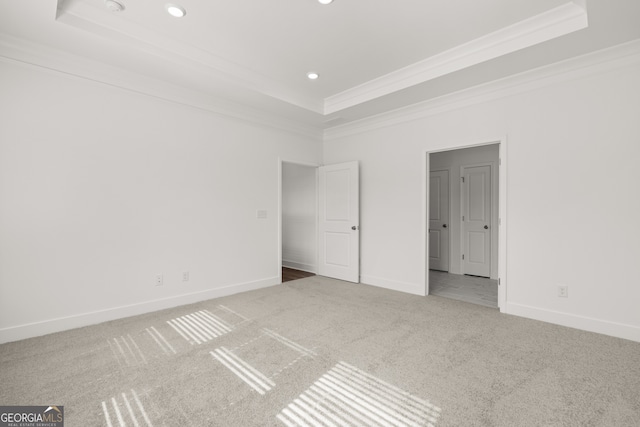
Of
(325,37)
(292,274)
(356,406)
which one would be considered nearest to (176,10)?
(325,37)

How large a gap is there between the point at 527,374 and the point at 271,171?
3820 millimetres

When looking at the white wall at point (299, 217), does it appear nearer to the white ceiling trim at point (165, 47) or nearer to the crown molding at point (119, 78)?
the crown molding at point (119, 78)

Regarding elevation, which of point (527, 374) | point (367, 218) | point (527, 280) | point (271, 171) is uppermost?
point (271, 171)

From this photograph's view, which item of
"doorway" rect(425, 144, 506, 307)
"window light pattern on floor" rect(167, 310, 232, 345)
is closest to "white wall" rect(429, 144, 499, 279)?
"doorway" rect(425, 144, 506, 307)

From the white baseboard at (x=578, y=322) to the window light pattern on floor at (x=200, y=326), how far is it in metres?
3.19

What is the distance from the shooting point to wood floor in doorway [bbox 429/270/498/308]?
3.99m

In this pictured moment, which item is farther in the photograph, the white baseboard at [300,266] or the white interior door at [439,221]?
the white interior door at [439,221]

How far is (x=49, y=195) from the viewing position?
2.78 m

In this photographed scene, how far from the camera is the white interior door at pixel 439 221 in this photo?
19.3 feet

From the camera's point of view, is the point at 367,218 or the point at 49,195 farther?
the point at 367,218

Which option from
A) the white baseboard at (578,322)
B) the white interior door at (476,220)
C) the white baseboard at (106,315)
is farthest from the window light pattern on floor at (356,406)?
the white interior door at (476,220)

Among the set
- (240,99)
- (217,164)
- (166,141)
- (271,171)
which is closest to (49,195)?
(166,141)

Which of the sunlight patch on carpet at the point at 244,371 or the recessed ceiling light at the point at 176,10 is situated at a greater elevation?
the recessed ceiling light at the point at 176,10

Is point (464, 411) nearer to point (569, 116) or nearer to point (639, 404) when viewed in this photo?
point (639, 404)
